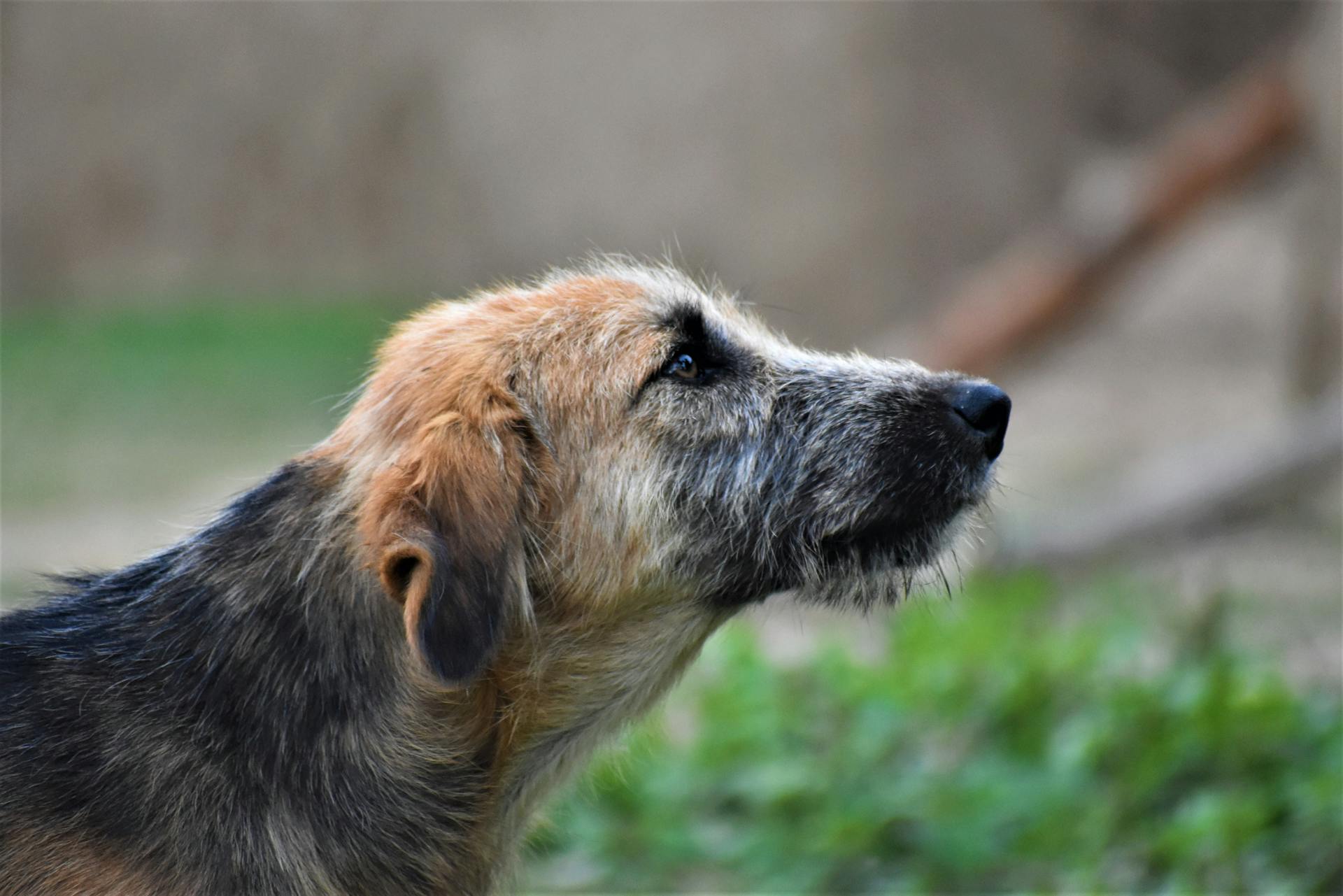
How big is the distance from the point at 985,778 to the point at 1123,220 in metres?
5.98

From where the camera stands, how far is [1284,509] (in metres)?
8.44

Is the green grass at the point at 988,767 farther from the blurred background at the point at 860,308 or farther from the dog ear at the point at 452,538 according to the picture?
the dog ear at the point at 452,538

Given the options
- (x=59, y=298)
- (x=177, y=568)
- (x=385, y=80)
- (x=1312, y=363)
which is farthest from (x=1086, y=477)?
(x=59, y=298)

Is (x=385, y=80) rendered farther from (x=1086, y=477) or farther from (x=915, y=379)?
(x=915, y=379)

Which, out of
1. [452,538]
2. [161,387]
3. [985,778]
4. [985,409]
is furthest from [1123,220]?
[161,387]

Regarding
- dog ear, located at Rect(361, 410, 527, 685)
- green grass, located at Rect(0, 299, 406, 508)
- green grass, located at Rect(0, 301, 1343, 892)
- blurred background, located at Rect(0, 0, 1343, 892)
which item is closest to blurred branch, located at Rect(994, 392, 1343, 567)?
blurred background, located at Rect(0, 0, 1343, 892)

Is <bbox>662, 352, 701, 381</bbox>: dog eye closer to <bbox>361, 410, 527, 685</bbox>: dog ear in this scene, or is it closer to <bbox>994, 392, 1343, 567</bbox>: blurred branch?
<bbox>361, 410, 527, 685</bbox>: dog ear

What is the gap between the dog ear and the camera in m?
2.65

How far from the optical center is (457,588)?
8.86 feet

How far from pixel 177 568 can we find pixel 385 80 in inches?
596

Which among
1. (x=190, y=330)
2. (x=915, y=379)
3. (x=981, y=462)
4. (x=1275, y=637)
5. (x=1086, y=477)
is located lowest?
(x=981, y=462)

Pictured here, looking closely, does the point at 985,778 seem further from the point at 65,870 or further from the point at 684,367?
the point at 65,870

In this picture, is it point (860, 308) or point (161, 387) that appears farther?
point (860, 308)

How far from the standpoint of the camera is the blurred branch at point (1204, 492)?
7.82 meters
